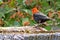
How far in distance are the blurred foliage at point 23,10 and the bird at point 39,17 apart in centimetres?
5

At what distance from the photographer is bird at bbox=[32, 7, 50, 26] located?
3806mm

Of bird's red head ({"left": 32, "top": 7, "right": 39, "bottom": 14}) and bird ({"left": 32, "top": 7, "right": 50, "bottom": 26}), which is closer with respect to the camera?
bird ({"left": 32, "top": 7, "right": 50, "bottom": 26})

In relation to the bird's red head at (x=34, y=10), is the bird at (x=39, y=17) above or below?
below

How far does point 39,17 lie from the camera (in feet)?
12.9

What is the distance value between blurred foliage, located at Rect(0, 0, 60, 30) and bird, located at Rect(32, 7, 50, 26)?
0.05m

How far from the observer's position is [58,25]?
12.1ft

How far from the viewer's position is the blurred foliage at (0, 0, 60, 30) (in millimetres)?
3714

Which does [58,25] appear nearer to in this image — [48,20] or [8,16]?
[48,20]

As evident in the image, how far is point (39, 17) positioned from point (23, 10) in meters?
0.20

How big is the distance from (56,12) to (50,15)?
0.25ft

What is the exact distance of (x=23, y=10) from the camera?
12.8ft

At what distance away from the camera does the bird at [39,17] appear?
3.81 m

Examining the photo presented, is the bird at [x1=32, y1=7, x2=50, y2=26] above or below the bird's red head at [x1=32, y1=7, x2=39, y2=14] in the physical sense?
below

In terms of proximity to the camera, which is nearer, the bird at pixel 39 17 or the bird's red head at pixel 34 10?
the bird at pixel 39 17
